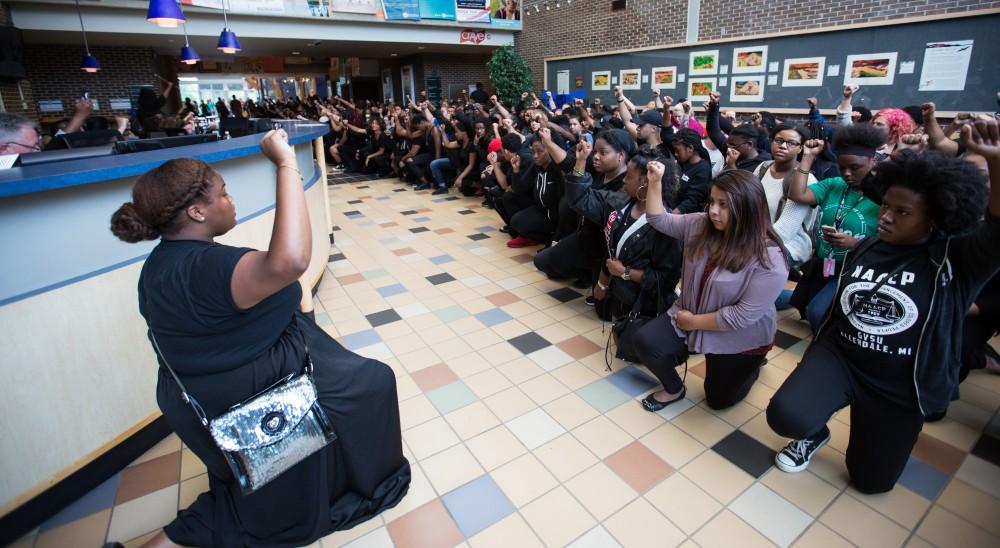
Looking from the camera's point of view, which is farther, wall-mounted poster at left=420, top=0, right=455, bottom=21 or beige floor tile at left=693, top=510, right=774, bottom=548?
wall-mounted poster at left=420, top=0, right=455, bottom=21

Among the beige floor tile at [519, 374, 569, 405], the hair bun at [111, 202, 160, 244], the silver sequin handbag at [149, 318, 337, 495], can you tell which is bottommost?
the beige floor tile at [519, 374, 569, 405]

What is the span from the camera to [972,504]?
1.92m

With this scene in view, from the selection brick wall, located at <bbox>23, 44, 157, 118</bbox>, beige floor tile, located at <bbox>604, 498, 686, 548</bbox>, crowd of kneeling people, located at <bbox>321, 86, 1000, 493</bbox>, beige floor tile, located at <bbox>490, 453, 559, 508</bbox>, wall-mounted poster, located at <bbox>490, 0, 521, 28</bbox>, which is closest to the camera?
crowd of kneeling people, located at <bbox>321, 86, 1000, 493</bbox>

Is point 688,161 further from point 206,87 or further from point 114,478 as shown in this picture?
point 206,87

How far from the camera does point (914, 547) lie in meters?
1.74

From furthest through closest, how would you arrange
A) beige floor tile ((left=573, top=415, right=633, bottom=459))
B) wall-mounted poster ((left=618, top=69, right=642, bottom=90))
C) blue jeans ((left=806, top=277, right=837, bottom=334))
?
wall-mounted poster ((left=618, top=69, right=642, bottom=90)), blue jeans ((left=806, top=277, right=837, bottom=334)), beige floor tile ((left=573, top=415, right=633, bottom=459))

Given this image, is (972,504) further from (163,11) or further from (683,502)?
(163,11)

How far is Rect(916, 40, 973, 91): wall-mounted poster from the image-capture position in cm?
600

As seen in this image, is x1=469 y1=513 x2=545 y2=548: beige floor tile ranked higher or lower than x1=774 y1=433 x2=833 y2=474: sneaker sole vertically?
lower

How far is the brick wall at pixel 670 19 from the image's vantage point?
663 centimetres

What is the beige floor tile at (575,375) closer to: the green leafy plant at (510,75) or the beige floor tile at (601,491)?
the beige floor tile at (601,491)

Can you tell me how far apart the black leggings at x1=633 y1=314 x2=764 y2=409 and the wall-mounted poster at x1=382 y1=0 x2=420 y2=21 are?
1134 cm

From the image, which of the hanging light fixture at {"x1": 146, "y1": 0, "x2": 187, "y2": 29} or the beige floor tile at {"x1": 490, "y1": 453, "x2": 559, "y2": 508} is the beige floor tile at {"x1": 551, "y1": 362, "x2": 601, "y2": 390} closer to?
→ the beige floor tile at {"x1": 490, "y1": 453, "x2": 559, "y2": 508}

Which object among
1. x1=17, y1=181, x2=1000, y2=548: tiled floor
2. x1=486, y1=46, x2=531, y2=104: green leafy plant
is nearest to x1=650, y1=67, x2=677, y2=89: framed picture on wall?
x1=486, y1=46, x2=531, y2=104: green leafy plant
